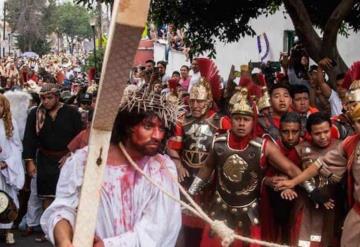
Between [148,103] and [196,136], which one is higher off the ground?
[148,103]

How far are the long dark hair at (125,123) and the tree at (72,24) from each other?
94719 mm

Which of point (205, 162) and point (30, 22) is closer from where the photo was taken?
point (205, 162)

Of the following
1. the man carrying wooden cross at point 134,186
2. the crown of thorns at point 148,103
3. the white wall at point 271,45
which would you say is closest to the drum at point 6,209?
the man carrying wooden cross at point 134,186

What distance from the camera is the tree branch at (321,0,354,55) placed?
9336 mm

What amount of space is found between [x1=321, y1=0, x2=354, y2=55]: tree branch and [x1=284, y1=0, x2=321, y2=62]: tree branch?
0.65 feet

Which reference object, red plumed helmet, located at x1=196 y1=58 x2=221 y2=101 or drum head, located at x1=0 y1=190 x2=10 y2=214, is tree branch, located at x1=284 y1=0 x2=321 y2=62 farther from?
drum head, located at x1=0 y1=190 x2=10 y2=214

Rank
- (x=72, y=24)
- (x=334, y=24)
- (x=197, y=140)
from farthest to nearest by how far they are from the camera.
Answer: (x=72, y=24) < (x=334, y=24) < (x=197, y=140)

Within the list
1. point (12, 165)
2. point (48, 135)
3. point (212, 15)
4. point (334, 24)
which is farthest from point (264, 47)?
point (12, 165)

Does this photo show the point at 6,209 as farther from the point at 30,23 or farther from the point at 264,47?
the point at 30,23

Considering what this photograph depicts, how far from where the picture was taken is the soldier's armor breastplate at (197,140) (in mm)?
6566

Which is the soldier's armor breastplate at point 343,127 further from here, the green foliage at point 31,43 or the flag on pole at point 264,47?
the green foliage at point 31,43

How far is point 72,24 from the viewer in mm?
99625

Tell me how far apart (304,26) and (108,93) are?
7386 millimetres

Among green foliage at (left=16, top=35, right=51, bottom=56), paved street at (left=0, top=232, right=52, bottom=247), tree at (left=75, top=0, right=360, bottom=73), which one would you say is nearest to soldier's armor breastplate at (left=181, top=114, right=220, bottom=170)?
paved street at (left=0, top=232, right=52, bottom=247)
